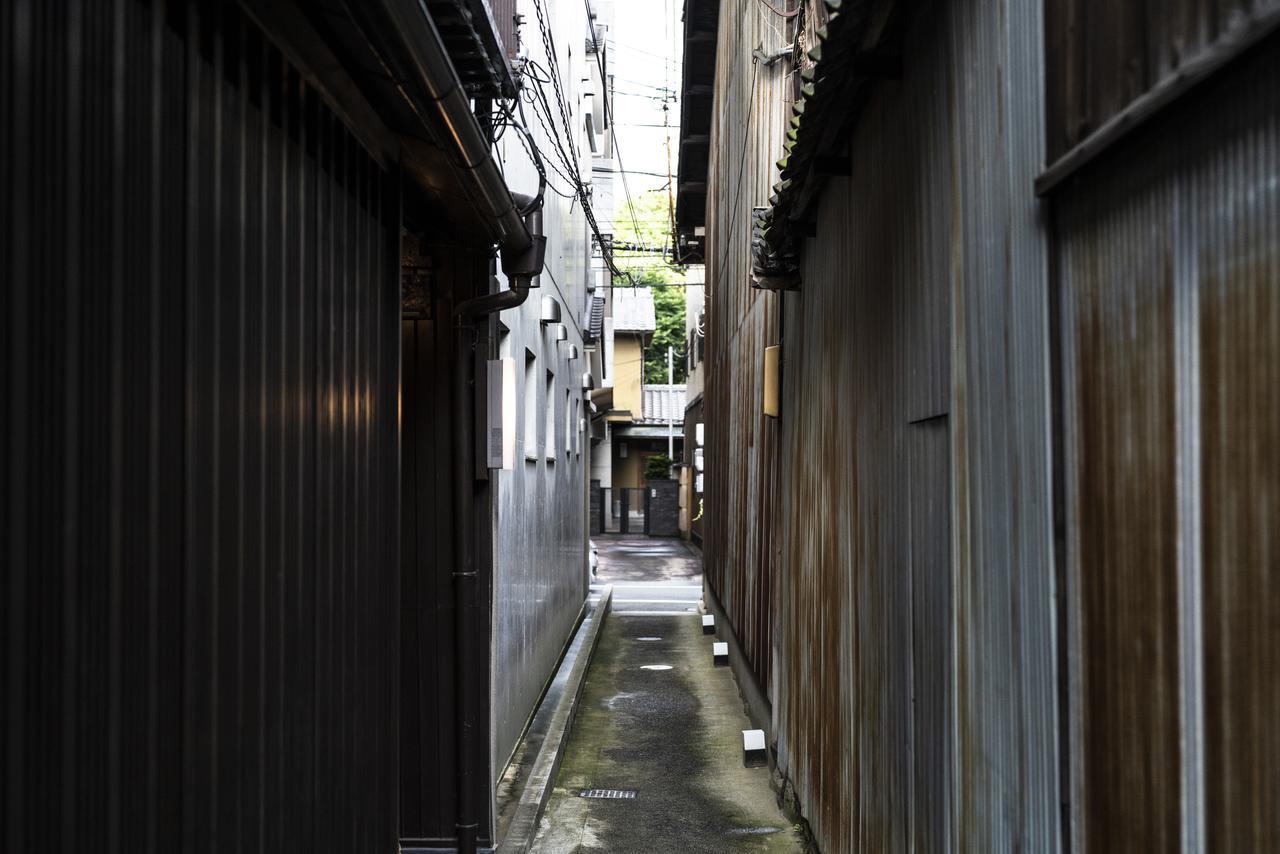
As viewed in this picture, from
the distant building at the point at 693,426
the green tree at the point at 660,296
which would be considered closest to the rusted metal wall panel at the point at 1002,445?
the distant building at the point at 693,426

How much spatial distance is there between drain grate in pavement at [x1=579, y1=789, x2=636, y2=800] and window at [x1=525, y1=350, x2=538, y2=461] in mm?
2930

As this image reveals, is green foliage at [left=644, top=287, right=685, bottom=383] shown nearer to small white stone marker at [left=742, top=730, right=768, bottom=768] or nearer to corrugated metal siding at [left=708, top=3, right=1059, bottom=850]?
small white stone marker at [left=742, top=730, right=768, bottom=768]

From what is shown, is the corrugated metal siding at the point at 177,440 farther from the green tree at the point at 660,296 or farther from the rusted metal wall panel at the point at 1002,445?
the green tree at the point at 660,296

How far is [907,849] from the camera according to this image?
466cm

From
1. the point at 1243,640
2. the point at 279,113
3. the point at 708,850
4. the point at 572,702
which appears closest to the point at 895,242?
the point at 279,113

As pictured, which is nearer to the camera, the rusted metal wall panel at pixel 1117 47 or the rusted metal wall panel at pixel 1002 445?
the rusted metal wall panel at pixel 1117 47

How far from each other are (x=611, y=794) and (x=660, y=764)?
3.45 ft

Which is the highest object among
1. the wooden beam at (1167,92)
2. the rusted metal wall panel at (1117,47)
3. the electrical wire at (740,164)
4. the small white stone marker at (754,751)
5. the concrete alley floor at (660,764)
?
the electrical wire at (740,164)

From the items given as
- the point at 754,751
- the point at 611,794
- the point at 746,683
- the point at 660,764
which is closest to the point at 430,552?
the point at 611,794

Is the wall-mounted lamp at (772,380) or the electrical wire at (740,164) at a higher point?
the electrical wire at (740,164)

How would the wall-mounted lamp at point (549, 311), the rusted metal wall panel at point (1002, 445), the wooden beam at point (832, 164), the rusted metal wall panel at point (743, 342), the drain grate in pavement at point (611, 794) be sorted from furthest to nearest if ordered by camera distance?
1. the rusted metal wall panel at point (743, 342)
2. the wall-mounted lamp at point (549, 311)
3. the drain grate in pavement at point (611, 794)
4. the wooden beam at point (832, 164)
5. the rusted metal wall panel at point (1002, 445)

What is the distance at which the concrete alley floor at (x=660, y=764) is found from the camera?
766 cm

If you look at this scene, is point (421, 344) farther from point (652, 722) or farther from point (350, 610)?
point (652, 722)

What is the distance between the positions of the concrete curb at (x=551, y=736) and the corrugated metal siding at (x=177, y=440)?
10.6ft
